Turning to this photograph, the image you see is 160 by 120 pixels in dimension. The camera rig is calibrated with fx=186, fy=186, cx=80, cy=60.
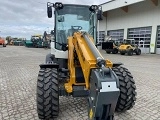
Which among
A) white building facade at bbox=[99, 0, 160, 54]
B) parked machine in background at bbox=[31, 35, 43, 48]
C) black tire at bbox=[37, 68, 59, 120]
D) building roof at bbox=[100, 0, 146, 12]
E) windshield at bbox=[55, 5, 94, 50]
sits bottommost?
black tire at bbox=[37, 68, 59, 120]

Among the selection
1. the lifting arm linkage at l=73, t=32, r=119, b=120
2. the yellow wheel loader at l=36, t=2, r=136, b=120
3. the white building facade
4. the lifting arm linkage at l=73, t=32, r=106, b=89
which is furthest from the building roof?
the lifting arm linkage at l=73, t=32, r=119, b=120

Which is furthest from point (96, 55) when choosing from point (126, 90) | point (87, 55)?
point (126, 90)

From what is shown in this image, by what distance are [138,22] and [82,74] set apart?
23431mm

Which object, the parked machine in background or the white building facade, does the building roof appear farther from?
the parked machine in background

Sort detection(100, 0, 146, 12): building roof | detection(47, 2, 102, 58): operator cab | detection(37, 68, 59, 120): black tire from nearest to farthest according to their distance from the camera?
detection(37, 68, 59, 120): black tire < detection(47, 2, 102, 58): operator cab < detection(100, 0, 146, 12): building roof

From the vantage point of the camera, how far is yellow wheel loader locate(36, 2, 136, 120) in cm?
259

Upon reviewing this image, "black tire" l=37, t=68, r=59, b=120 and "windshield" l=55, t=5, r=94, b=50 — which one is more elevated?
"windshield" l=55, t=5, r=94, b=50

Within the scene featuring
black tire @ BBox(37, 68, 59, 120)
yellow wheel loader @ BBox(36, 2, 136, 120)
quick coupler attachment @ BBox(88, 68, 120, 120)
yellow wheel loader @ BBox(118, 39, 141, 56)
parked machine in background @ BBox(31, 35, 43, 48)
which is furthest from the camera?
parked machine in background @ BBox(31, 35, 43, 48)

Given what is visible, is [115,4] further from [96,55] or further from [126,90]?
[96,55]

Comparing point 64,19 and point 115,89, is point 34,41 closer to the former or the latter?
point 64,19

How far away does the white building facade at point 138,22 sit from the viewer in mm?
23016

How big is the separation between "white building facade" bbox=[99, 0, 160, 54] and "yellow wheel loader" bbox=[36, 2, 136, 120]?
2002 cm

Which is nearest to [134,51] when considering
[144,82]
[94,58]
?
[144,82]

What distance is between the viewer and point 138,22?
83.3ft
